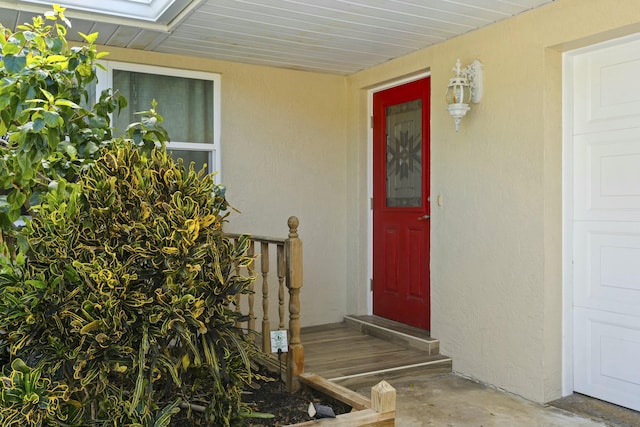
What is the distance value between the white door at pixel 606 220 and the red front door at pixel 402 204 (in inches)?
50.5

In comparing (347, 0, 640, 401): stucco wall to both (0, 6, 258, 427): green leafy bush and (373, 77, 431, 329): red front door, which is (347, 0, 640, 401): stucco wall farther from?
(0, 6, 258, 427): green leafy bush

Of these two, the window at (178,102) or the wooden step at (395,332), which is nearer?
the wooden step at (395,332)

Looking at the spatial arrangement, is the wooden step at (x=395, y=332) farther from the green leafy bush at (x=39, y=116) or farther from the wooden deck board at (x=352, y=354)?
the green leafy bush at (x=39, y=116)

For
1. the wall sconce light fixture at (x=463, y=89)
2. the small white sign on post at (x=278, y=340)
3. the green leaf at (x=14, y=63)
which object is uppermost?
the wall sconce light fixture at (x=463, y=89)

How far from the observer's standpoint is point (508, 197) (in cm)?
396

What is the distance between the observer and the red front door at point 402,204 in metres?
4.86

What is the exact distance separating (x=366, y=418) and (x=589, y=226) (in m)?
1.94

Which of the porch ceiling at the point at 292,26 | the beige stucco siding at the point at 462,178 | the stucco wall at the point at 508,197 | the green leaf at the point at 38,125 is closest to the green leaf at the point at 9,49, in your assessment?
the green leaf at the point at 38,125

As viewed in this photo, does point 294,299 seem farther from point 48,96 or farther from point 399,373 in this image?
point 48,96

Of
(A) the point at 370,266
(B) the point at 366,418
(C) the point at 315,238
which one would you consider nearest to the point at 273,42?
(C) the point at 315,238

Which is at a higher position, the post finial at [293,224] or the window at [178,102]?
the window at [178,102]

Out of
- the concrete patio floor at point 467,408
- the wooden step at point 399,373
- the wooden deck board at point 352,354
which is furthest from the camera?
the wooden deck board at point 352,354

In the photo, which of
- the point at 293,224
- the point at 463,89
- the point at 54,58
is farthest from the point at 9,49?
the point at 463,89

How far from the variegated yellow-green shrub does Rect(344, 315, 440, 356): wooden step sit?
2143 millimetres
